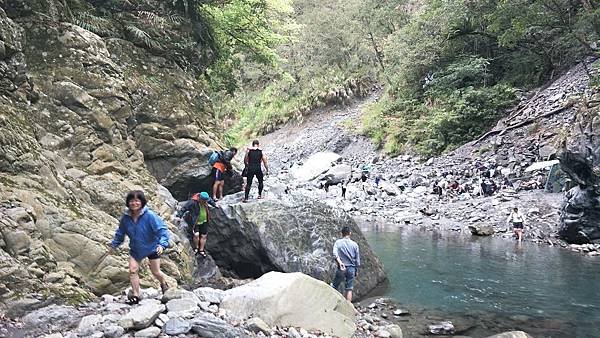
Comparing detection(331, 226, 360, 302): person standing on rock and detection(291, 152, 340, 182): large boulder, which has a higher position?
detection(291, 152, 340, 182): large boulder

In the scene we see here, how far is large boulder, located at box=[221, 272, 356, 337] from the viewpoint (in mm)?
7266

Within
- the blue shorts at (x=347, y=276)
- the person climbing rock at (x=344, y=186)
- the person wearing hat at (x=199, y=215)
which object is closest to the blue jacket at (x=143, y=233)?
the person wearing hat at (x=199, y=215)

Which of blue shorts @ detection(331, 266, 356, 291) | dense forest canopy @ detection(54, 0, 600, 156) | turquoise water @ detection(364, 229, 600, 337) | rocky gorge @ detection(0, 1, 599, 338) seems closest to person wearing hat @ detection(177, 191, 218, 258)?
rocky gorge @ detection(0, 1, 599, 338)

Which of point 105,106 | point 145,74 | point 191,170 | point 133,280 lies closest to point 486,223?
point 191,170

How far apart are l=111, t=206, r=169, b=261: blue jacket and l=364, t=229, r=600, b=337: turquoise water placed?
22.5ft

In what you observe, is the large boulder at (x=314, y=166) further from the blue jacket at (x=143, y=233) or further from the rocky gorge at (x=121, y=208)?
the blue jacket at (x=143, y=233)

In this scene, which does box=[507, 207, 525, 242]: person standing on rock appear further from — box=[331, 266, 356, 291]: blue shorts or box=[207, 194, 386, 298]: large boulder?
box=[331, 266, 356, 291]: blue shorts

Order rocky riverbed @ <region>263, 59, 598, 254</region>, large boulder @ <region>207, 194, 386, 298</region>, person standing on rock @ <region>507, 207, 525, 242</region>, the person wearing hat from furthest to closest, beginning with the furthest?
1. rocky riverbed @ <region>263, 59, 598, 254</region>
2. person standing on rock @ <region>507, 207, 525, 242</region>
3. large boulder @ <region>207, 194, 386, 298</region>
4. the person wearing hat

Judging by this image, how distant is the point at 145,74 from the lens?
15.3 metres

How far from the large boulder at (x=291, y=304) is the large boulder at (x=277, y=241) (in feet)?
12.9

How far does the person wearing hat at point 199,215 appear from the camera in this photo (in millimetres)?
11984

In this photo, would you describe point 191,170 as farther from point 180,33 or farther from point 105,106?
point 180,33

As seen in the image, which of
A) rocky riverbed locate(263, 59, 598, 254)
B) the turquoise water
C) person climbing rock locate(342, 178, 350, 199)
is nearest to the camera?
the turquoise water

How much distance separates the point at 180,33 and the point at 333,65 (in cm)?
3752
